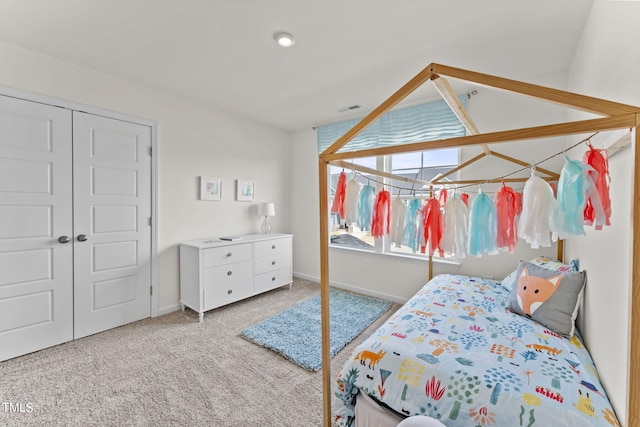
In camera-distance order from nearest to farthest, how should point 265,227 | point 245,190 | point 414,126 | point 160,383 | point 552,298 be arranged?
point 552,298 < point 160,383 < point 414,126 < point 245,190 < point 265,227

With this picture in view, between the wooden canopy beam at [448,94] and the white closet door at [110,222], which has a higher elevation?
the wooden canopy beam at [448,94]

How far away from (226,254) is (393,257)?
2.09 metres

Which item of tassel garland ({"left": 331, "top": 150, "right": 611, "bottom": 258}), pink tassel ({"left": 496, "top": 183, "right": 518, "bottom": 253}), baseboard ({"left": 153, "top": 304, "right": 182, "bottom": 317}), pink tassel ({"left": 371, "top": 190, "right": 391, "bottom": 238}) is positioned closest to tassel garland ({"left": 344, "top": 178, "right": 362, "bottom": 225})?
tassel garland ({"left": 331, "top": 150, "right": 611, "bottom": 258})

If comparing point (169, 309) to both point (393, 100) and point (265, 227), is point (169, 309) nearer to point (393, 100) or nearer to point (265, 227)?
point (265, 227)

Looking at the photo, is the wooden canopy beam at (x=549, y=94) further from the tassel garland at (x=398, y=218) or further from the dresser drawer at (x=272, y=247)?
the dresser drawer at (x=272, y=247)

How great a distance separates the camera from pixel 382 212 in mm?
1395

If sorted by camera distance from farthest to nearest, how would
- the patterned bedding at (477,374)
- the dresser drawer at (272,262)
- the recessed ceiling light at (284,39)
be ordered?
the dresser drawer at (272,262) < the recessed ceiling light at (284,39) < the patterned bedding at (477,374)

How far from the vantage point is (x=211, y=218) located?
340cm

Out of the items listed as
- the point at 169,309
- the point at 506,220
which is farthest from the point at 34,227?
the point at 506,220

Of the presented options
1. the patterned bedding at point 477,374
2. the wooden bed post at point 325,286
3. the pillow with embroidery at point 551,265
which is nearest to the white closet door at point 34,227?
the wooden bed post at point 325,286

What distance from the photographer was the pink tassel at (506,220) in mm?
1201

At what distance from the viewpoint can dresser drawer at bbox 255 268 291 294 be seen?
3449 mm

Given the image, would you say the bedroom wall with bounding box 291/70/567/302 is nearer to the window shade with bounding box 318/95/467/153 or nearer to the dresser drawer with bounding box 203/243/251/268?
the window shade with bounding box 318/95/467/153

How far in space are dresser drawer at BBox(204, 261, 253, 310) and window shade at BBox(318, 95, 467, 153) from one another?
1.92m
